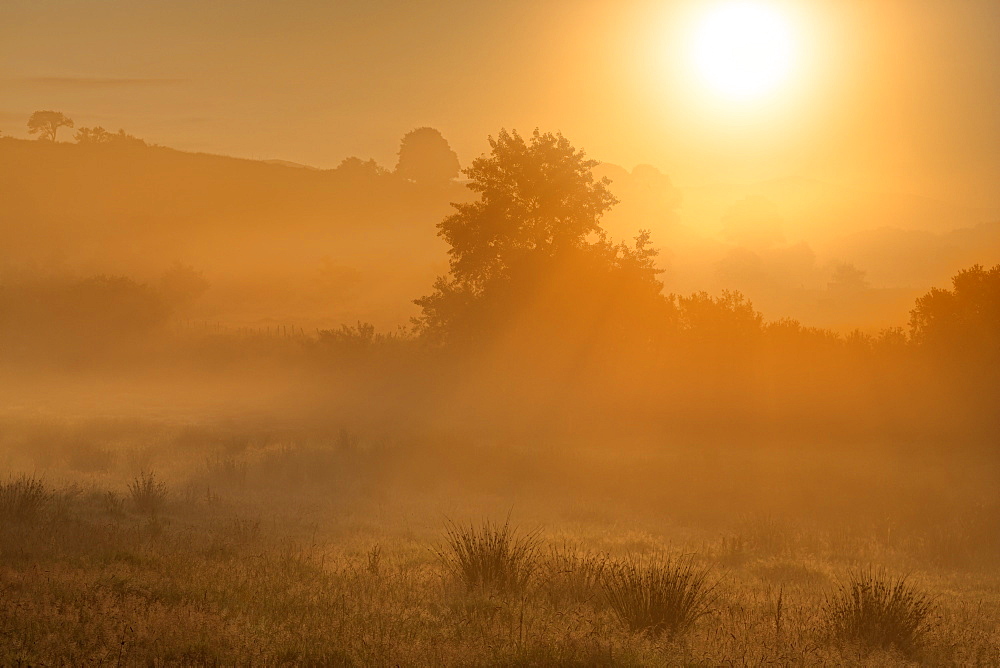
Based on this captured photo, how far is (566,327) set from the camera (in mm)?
32750

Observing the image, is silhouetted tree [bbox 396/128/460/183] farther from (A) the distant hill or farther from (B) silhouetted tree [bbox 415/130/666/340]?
(B) silhouetted tree [bbox 415/130/666/340]

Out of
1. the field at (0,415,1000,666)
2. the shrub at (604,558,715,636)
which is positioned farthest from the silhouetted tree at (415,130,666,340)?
the shrub at (604,558,715,636)

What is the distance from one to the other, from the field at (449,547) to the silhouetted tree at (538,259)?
31.2 ft

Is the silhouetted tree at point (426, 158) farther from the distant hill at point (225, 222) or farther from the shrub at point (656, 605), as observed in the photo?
the shrub at point (656, 605)

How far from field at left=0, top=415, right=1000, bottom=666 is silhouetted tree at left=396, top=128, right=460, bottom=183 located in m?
96.1

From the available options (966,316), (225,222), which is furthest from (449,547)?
(225,222)

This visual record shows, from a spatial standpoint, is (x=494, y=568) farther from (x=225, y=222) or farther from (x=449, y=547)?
(x=225, y=222)

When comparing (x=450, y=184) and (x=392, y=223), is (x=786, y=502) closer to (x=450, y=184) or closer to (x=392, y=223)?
(x=392, y=223)

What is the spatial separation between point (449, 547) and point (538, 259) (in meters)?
22.2

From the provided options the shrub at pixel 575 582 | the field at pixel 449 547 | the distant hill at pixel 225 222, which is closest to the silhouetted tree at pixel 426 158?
the distant hill at pixel 225 222

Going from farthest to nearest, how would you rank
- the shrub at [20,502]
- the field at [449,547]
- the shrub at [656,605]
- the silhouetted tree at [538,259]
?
the silhouetted tree at [538,259] → the shrub at [20,502] → the shrub at [656,605] → the field at [449,547]

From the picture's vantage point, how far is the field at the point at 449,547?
7.29 metres

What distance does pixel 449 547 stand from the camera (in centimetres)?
1323

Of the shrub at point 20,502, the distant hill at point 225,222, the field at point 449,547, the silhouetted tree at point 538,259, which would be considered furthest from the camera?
the distant hill at point 225,222
